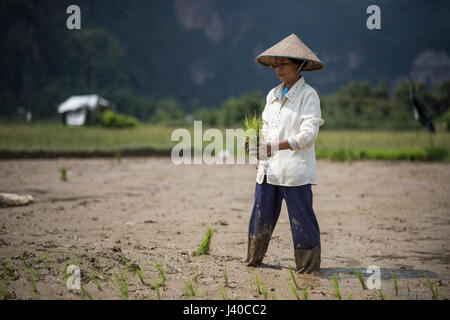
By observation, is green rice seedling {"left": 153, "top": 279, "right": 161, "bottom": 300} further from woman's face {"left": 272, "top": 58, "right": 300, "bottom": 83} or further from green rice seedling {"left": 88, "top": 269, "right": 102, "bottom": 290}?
woman's face {"left": 272, "top": 58, "right": 300, "bottom": 83}

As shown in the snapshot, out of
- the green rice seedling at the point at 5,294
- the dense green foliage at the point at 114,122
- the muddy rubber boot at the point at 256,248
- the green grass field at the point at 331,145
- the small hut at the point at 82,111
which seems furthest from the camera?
the small hut at the point at 82,111

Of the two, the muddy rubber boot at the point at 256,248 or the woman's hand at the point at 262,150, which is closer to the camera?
the woman's hand at the point at 262,150

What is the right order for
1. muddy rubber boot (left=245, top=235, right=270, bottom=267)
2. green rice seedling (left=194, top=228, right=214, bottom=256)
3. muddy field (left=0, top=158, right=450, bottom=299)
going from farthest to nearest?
green rice seedling (left=194, top=228, right=214, bottom=256)
muddy rubber boot (left=245, top=235, right=270, bottom=267)
muddy field (left=0, top=158, right=450, bottom=299)

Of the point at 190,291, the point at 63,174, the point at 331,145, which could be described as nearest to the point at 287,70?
the point at 190,291

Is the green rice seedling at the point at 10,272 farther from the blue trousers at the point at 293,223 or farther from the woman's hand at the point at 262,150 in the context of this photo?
the woman's hand at the point at 262,150

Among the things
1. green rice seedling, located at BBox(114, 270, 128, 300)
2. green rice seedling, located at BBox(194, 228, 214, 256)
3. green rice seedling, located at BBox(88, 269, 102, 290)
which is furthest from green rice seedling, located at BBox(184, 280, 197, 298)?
green rice seedling, located at BBox(194, 228, 214, 256)

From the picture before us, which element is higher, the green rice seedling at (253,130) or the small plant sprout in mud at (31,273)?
the green rice seedling at (253,130)

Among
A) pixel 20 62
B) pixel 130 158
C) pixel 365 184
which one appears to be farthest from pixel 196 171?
pixel 20 62

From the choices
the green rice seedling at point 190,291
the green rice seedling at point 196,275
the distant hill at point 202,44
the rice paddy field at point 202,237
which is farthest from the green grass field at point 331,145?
the distant hill at point 202,44

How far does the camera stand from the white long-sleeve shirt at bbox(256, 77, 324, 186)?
3015 mm

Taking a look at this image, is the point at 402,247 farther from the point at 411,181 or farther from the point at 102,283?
the point at 411,181

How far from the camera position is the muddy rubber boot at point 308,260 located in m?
3.19

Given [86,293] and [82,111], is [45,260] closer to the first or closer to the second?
[86,293]
